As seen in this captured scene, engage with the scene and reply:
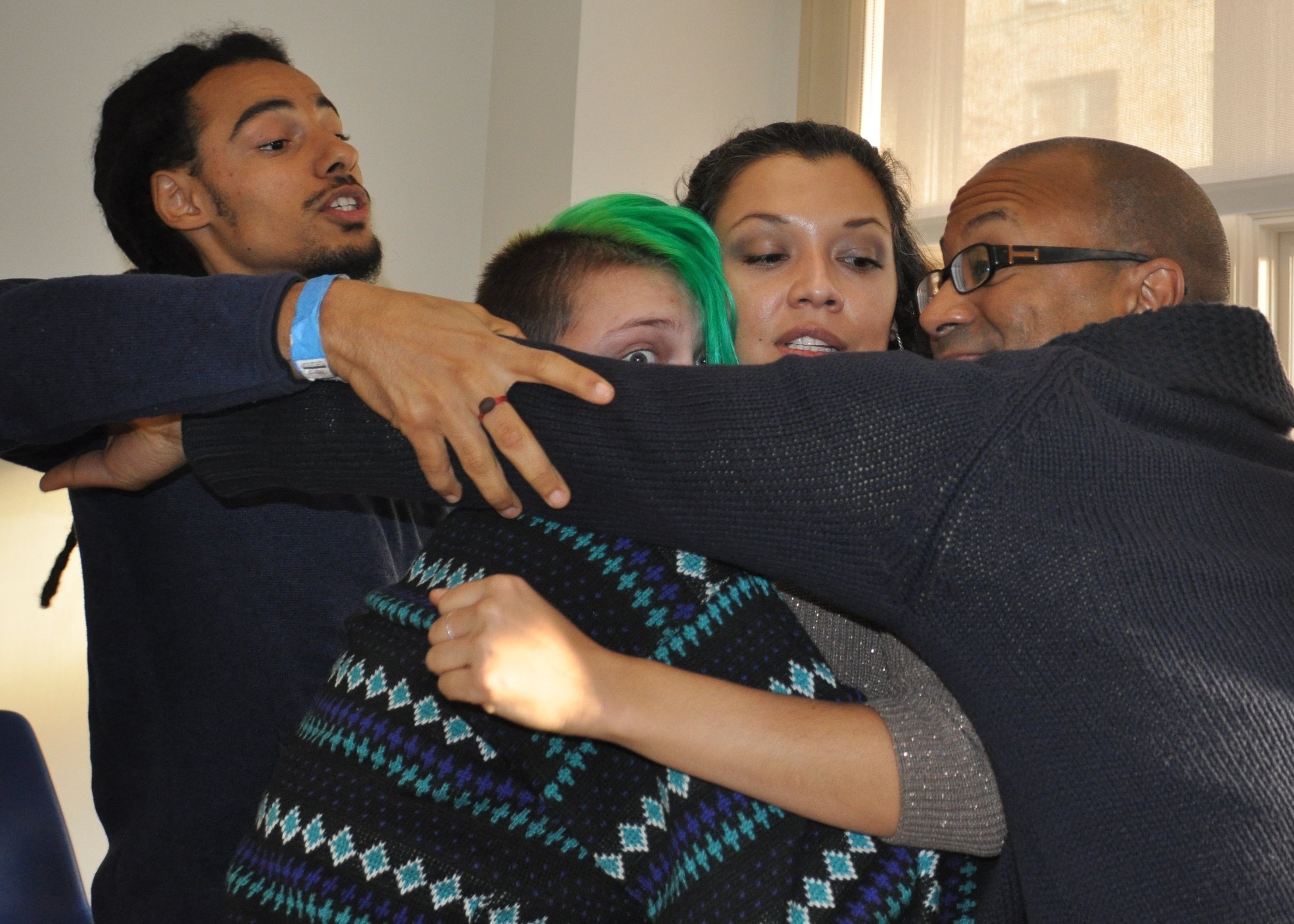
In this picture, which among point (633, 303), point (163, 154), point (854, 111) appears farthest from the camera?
point (854, 111)

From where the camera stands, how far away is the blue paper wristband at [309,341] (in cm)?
117

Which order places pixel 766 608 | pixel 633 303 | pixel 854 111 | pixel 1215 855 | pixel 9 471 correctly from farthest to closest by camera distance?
pixel 854 111 → pixel 9 471 → pixel 633 303 → pixel 766 608 → pixel 1215 855

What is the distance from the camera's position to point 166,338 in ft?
3.87

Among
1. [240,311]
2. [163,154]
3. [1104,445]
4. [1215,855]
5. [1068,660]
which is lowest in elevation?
[1215,855]

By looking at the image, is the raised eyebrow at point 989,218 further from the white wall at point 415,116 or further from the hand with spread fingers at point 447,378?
the white wall at point 415,116

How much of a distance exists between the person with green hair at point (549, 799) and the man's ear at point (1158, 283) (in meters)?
0.75

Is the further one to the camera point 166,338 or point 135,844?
point 135,844

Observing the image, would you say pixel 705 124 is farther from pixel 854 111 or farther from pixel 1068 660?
pixel 1068 660

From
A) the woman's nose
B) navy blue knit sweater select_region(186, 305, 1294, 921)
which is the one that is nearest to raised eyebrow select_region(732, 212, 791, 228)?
the woman's nose

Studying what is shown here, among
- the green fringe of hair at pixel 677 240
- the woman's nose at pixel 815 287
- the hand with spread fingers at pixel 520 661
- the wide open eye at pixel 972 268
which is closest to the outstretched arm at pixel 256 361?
the hand with spread fingers at pixel 520 661

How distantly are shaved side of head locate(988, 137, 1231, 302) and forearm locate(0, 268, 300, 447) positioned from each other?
1.07 m

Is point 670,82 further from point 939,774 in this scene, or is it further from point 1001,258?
point 939,774

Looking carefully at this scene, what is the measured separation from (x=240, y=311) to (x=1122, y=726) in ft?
2.90

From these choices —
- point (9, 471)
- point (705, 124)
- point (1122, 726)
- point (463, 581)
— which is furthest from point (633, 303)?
point (705, 124)
